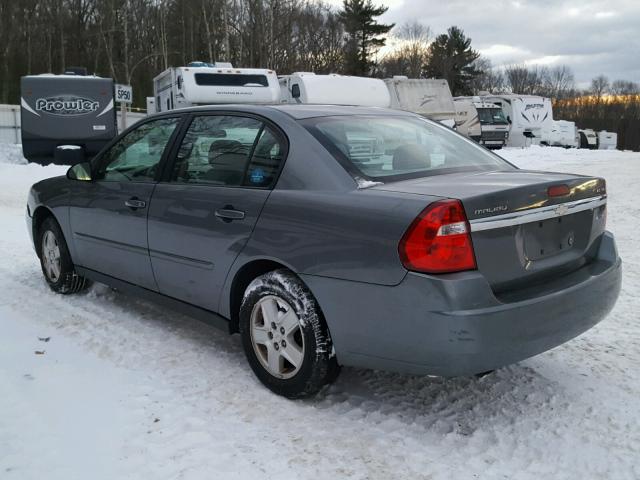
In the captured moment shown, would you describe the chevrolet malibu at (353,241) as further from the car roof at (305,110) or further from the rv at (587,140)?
the rv at (587,140)

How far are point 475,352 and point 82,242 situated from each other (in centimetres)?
326

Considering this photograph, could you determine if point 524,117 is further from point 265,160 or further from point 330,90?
point 265,160

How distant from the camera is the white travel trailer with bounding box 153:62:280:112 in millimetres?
13742

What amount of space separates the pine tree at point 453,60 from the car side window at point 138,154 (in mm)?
59973

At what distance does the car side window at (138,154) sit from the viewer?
416 cm

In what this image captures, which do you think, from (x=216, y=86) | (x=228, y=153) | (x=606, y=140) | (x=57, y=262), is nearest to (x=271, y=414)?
(x=228, y=153)

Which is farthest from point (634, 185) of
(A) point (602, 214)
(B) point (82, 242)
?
(B) point (82, 242)

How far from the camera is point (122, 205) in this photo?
4.25 metres

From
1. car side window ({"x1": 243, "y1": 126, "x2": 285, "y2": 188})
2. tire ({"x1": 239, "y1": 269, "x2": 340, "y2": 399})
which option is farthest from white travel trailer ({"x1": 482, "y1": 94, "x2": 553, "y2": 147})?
tire ({"x1": 239, "y1": 269, "x2": 340, "y2": 399})

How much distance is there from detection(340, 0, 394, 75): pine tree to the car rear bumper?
51080 mm

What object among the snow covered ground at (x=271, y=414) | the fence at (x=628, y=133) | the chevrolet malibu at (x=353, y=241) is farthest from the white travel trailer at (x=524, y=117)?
the chevrolet malibu at (x=353, y=241)

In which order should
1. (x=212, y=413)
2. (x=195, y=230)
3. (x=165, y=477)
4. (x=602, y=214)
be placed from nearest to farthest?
(x=165, y=477)
(x=212, y=413)
(x=602, y=214)
(x=195, y=230)

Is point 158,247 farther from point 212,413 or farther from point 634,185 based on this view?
point 634,185

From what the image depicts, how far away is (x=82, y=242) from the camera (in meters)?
4.72
